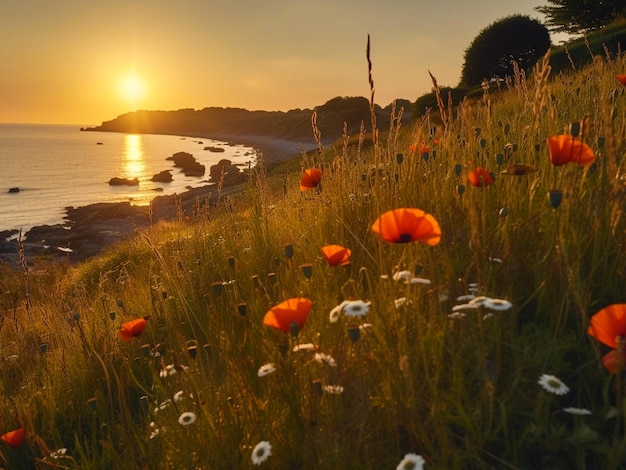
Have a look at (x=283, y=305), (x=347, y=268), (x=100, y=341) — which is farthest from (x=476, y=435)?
(x=100, y=341)

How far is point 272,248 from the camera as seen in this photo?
4.04m

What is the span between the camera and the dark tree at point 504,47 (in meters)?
25.5

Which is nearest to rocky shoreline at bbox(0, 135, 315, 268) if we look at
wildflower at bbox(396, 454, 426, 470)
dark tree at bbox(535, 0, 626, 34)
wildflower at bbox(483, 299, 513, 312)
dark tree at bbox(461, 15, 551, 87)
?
dark tree at bbox(461, 15, 551, 87)

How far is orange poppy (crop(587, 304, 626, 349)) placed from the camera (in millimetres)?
1464

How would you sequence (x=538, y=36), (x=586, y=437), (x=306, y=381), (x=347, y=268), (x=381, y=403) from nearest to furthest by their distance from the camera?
(x=586, y=437), (x=381, y=403), (x=306, y=381), (x=347, y=268), (x=538, y=36)

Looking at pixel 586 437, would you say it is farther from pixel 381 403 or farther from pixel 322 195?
pixel 322 195

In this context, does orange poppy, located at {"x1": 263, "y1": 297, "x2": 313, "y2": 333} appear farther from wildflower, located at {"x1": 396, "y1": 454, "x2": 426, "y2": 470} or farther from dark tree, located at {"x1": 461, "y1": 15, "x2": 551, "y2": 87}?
dark tree, located at {"x1": 461, "y1": 15, "x2": 551, "y2": 87}

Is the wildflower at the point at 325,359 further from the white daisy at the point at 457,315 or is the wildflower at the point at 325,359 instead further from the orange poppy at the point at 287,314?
the white daisy at the point at 457,315

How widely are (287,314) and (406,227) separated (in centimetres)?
55

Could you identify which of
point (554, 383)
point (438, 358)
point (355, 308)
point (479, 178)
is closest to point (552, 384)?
point (554, 383)

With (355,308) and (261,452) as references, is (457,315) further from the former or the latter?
(261,452)

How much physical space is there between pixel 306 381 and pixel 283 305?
335 mm

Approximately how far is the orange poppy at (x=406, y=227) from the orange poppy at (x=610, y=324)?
59cm

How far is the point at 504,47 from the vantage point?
25.6 m
